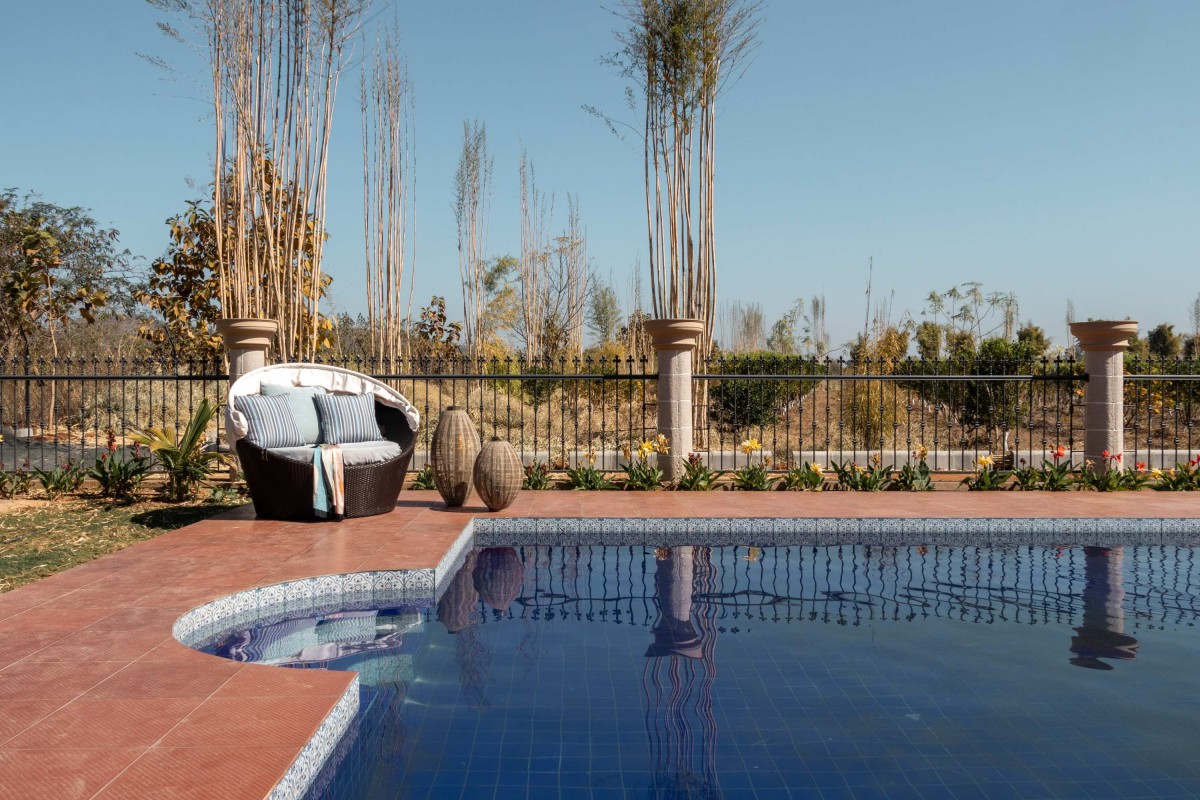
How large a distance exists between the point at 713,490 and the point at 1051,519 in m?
2.81

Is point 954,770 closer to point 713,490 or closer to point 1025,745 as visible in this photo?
point 1025,745

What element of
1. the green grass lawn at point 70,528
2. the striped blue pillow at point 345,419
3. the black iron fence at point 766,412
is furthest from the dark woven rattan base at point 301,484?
the black iron fence at point 766,412

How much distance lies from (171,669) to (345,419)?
3.59 metres

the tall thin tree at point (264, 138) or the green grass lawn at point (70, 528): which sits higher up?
the tall thin tree at point (264, 138)

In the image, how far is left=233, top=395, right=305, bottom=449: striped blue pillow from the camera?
6160 mm

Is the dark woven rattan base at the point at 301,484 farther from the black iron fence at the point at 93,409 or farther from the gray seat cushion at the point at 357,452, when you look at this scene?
the black iron fence at the point at 93,409

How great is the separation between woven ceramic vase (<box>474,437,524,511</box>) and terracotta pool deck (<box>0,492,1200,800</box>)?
6.1 inches

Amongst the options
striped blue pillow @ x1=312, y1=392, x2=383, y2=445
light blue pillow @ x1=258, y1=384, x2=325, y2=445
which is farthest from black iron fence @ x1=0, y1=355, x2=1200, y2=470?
light blue pillow @ x1=258, y1=384, x2=325, y2=445

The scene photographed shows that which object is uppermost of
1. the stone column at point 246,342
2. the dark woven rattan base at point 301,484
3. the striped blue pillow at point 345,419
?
the stone column at point 246,342

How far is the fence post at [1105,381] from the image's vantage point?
28.1 ft

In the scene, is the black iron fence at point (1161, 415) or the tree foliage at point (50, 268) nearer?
the black iron fence at point (1161, 415)

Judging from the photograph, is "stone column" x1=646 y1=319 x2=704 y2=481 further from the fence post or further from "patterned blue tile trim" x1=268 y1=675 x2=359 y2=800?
"patterned blue tile trim" x1=268 y1=675 x2=359 y2=800

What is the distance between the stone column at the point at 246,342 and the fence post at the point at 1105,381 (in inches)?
300

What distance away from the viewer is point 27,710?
2.80 metres
